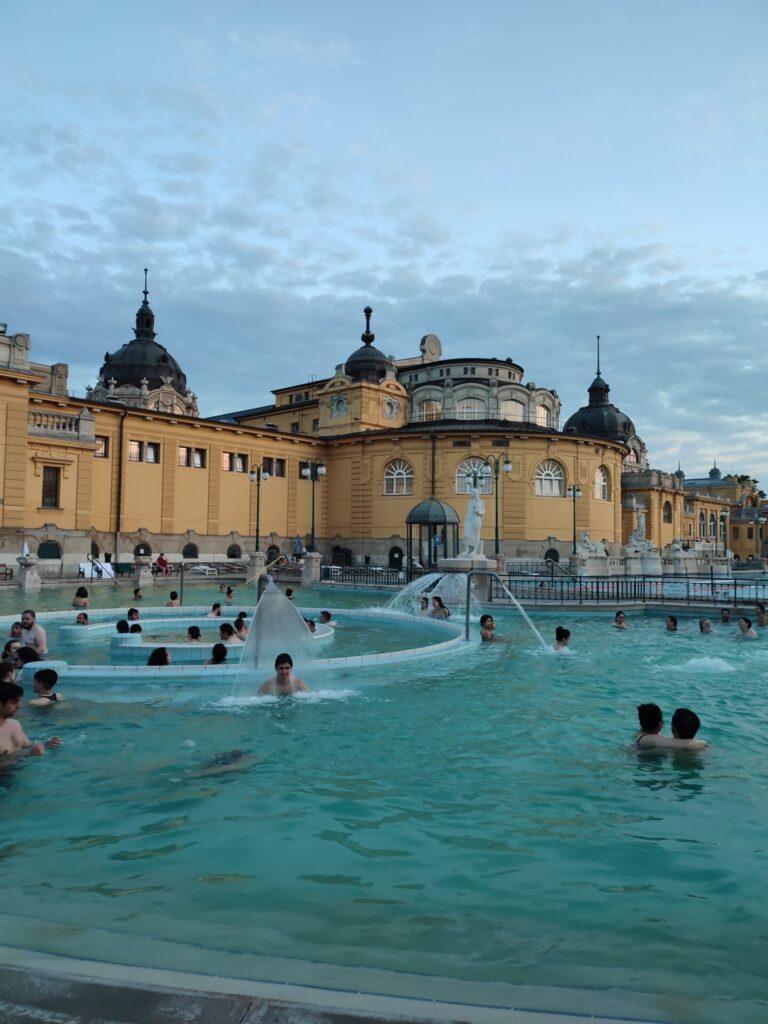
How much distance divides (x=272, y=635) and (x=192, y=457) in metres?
33.2

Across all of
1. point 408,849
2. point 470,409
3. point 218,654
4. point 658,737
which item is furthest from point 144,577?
point 408,849

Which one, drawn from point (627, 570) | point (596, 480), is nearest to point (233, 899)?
point (627, 570)

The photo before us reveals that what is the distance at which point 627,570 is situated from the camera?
3862cm

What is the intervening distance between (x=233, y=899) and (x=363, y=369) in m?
51.9

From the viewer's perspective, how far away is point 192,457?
4381 cm

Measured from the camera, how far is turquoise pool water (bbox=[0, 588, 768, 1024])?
3.89 m

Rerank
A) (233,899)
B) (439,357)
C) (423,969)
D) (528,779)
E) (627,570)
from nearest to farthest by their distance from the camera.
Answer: (423,969), (233,899), (528,779), (627,570), (439,357)

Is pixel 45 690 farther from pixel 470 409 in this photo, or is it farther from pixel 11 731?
pixel 470 409

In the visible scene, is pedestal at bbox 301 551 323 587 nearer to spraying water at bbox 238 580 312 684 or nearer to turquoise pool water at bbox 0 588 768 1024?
spraying water at bbox 238 580 312 684

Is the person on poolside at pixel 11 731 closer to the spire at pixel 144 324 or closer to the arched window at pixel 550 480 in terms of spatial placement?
the arched window at pixel 550 480

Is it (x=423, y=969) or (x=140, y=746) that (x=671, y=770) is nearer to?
(x=423, y=969)

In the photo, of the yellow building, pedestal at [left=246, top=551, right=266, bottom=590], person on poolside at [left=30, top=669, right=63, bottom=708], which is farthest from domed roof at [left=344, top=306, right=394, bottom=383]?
person on poolside at [left=30, top=669, right=63, bottom=708]

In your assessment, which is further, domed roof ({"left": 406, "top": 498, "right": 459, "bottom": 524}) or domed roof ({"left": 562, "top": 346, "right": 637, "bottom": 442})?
domed roof ({"left": 562, "top": 346, "right": 637, "bottom": 442})

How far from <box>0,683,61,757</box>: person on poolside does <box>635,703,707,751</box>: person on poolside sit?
6.24 meters
